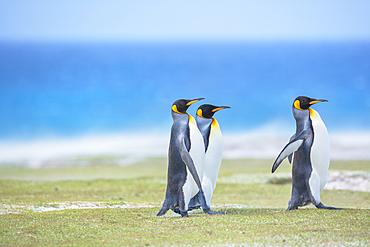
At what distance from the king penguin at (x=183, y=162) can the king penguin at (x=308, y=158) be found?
1.84m

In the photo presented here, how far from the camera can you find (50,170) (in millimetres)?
34719

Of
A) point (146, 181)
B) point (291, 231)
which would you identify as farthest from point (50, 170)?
point (291, 231)

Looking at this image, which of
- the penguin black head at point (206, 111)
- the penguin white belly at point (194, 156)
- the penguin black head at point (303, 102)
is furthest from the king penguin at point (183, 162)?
the penguin black head at point (303, 102)

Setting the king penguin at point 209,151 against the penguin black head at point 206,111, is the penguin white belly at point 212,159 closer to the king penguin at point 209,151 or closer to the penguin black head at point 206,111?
the king penguin at point 209,151

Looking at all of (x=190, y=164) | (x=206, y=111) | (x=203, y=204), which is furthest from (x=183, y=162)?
(x=206, y=111)

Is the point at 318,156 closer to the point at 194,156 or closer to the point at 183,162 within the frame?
the point at 194,156

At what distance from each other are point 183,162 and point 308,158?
9.48 ft

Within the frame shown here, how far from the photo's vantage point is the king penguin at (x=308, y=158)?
27.7 feet

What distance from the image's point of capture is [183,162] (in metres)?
7.90

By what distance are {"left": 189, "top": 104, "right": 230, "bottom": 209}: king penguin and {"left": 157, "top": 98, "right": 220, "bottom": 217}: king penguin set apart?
48cm

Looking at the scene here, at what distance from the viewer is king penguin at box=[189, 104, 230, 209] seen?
866 cm

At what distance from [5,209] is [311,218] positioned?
26.5 feet

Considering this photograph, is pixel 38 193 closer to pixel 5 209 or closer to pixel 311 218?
pixel 5 209

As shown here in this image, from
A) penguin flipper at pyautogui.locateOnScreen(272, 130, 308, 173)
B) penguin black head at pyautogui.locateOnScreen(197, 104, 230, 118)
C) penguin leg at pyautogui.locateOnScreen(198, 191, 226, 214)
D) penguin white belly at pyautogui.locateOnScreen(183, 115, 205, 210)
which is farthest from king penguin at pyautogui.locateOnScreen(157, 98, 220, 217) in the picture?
penguin flipper at pyautogui.locateOnScreen(272, 130, 308, 173)
